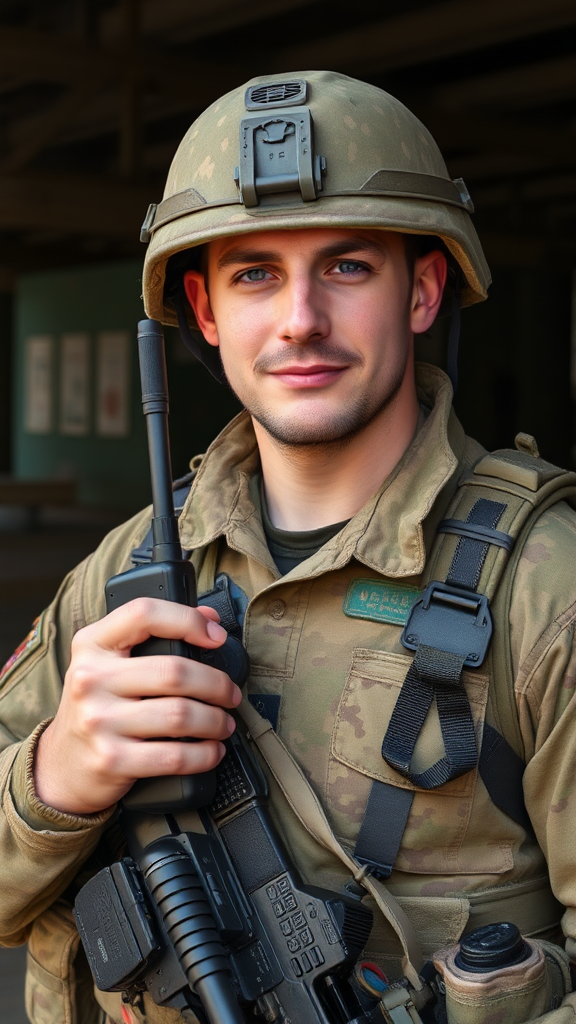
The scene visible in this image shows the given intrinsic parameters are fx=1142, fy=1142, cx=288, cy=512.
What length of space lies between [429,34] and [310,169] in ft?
17.9

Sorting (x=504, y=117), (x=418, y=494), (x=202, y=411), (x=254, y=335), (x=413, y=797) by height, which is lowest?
(x=202, y=411)

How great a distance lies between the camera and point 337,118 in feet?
5.25

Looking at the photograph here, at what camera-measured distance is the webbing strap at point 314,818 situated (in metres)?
1.38

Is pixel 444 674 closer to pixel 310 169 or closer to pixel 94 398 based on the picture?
pixel 310 169

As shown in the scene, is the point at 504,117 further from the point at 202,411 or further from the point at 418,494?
the point at 418,494

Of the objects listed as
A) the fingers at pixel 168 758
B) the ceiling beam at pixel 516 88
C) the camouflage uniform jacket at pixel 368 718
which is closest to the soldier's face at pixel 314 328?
the camouflage uniform jacket at pixel 368 718

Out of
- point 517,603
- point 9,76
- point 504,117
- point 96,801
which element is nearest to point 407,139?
point 517,603

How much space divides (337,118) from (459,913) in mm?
1075

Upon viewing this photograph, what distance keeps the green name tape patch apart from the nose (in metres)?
0.34

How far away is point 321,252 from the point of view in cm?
156

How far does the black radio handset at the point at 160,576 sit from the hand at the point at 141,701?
0.08ft

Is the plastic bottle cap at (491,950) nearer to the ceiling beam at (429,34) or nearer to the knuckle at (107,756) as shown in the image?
the knuckle at (107,756)

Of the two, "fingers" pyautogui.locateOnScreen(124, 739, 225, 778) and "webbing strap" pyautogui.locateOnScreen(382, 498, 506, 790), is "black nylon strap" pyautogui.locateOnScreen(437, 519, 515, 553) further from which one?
"fingers" pyautogui.locateOnScreen(124, 739, 225, 778)

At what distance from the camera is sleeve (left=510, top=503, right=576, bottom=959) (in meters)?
1.38
